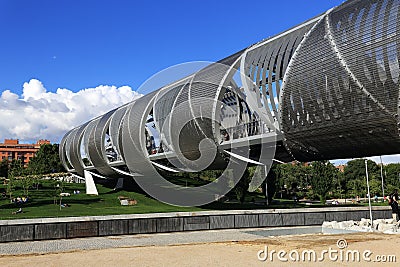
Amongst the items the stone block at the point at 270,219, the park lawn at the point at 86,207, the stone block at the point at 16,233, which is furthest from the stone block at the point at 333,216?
the stone block at the point at 16,233

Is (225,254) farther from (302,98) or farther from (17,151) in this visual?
(17,151)

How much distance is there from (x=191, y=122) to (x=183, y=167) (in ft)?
15.9

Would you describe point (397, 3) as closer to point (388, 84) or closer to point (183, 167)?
point (388, 84)

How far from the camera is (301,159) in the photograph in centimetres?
1873

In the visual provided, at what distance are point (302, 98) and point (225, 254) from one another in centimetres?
702

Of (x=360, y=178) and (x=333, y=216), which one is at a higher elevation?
(x=360, y=178)

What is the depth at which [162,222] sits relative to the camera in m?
17.6

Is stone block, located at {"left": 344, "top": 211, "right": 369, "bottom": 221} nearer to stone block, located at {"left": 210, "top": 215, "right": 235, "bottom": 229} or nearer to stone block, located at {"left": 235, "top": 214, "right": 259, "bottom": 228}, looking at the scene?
stone block, located at {"left": 235, "top": 214, "right": 259, "bottom": 228}

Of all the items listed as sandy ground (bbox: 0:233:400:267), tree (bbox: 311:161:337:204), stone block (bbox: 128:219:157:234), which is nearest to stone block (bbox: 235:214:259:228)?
stone block (bbox: 128:219:157:234)

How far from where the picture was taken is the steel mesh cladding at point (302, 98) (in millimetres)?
13391

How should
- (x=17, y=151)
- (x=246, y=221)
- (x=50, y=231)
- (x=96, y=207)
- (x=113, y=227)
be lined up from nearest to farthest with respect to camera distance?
(x=50, y=231) → (x=113, y=227) → (x=246, y=221) → (x=96, y=207) → (x=17, y=151)

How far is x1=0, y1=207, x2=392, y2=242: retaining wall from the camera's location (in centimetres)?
1565

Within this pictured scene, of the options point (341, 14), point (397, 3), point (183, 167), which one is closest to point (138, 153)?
point (183, 167)

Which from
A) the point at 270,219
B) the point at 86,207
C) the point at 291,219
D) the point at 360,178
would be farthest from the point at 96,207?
the point at 360,178
